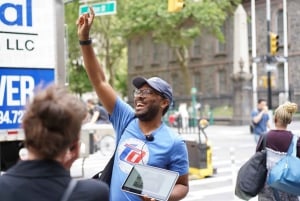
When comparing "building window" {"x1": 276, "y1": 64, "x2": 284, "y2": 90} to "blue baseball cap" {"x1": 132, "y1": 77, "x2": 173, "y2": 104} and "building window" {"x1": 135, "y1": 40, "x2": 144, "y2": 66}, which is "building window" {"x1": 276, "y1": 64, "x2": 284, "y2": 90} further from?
"blue baseball cap" {"x1": 132, "y1": 77, "x2": 173, "y2": 104}

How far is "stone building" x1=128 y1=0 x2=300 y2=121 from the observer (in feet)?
134

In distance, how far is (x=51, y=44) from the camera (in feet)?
25.1

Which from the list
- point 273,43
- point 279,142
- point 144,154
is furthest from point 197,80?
point 144,154

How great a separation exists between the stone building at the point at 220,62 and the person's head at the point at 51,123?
3406 cm

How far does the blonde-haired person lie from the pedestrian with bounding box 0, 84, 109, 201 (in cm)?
353

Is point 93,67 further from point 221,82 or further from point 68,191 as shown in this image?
point 221,82

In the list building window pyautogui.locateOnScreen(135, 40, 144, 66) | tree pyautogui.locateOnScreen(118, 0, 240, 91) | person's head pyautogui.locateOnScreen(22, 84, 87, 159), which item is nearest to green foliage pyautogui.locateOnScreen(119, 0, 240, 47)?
tree pyautogui.locateOnScreen(118, 0, 240, 91)

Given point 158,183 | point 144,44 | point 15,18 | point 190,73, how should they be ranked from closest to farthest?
point 158,183
point 15,18
point 190,73
point 144,44

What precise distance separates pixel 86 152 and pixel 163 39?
27918 millimetres

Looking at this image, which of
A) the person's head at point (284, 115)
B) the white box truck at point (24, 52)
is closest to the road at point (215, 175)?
the person's head at point (284, 115)

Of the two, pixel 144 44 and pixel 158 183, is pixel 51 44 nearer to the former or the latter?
pixel 158 183

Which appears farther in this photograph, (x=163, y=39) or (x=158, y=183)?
(x=163, y=39)

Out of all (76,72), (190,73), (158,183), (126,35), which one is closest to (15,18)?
(158,183)

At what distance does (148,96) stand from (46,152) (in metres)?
1.53
